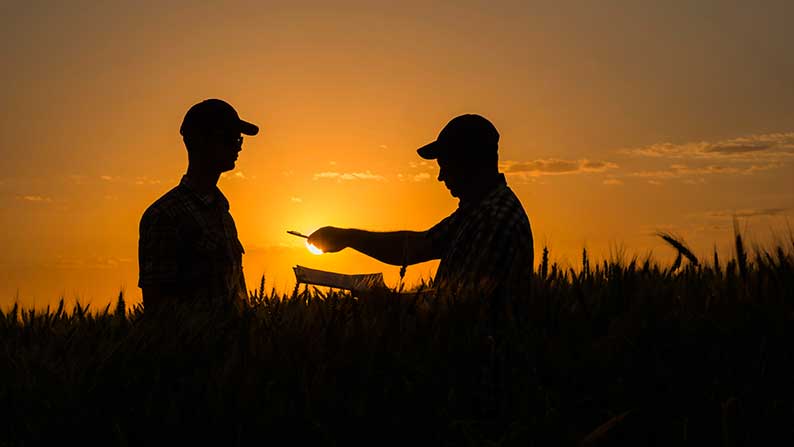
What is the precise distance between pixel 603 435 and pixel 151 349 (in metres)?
2.34

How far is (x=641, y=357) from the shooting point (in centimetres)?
369

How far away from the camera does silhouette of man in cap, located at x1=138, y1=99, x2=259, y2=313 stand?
5895mm

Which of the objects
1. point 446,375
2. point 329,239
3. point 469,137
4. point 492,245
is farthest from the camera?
point 329,239

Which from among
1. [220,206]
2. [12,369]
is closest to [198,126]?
[220,206]

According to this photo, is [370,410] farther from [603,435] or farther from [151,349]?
[151,349]

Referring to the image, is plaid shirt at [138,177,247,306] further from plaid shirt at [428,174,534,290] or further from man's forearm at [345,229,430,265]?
plaid shirt at [428,174,534,290]

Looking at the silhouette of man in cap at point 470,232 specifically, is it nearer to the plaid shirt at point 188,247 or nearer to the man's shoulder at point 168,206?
the plaid shirt at point 188,247

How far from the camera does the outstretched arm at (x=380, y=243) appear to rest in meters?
7.05

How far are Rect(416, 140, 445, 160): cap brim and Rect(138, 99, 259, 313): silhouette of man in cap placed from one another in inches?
65.1

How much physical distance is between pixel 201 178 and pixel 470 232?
8.49 ft

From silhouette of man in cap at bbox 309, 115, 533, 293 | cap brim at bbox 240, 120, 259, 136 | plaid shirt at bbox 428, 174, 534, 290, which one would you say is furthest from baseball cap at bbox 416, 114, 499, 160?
cap brim at bbox 240, 120, 259, 136

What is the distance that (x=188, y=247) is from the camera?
6164mm

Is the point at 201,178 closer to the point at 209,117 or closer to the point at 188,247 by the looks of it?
the point at 209,117

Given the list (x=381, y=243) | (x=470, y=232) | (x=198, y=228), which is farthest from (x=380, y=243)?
(x=470, y=232)
